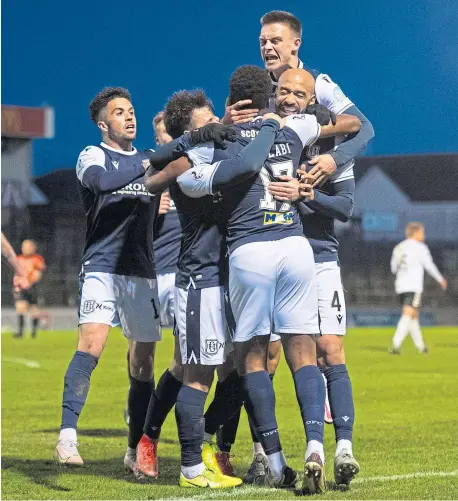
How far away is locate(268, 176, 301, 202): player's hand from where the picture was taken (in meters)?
5.26

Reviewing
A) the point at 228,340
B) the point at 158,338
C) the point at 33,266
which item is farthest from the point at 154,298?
the point at 33,266

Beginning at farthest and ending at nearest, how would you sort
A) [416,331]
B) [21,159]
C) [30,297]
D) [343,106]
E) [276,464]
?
[21,159] < [30,297] < [416,331] < [343,106] < [276,464]

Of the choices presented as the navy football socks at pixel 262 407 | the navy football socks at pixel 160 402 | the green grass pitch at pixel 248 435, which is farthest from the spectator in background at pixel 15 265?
the navy football socks at pixel 262 407

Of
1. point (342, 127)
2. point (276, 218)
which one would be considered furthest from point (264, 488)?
point (342, 127)

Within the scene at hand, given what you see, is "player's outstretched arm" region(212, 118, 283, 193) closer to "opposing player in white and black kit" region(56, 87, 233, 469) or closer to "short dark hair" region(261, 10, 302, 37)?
"short dark hair" region(261, 10, 302, 37)

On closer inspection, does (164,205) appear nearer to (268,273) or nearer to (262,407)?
(268,273)

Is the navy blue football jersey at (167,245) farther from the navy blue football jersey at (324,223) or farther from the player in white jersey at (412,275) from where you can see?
the player in white jersey at (412,275)

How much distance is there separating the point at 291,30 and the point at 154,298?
5.33 feet

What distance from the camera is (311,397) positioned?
525 centimetres

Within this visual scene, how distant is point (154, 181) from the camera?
5.46m

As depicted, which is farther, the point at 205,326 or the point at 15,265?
the point at 15,265

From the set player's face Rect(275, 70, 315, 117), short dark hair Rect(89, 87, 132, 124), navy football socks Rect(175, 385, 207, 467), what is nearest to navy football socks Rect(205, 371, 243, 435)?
navy football socks Rect(175, 385, 207, 467)

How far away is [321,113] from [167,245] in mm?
2075

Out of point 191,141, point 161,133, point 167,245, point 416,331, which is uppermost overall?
point 161,133
